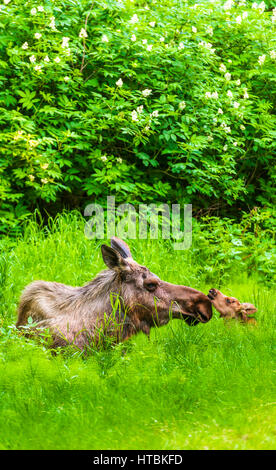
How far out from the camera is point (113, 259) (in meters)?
4.74

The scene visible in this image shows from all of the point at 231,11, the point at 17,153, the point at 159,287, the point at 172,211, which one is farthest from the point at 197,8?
the point at 159,287

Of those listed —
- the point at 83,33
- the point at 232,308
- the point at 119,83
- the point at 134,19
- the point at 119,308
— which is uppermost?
the point at 134,19

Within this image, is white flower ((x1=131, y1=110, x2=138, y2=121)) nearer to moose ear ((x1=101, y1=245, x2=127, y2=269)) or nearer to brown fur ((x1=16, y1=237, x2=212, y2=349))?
brown fur ((x1=16, y1=237, x2=212, y2=349))

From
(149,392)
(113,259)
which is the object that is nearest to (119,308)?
(113,259)

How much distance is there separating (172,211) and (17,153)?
2.44 m

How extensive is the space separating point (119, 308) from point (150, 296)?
26cm

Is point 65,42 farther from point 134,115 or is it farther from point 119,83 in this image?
point 134,115

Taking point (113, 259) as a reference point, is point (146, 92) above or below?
above

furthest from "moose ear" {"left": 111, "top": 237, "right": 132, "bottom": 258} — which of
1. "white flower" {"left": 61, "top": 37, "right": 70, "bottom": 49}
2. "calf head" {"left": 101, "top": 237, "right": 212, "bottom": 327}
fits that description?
"white flower" {"left": 61, "top": 37, "right": 70, "bottom": 49}

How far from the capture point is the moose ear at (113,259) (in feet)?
15.4

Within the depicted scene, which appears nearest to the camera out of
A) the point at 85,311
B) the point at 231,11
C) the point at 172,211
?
the point at 85,311

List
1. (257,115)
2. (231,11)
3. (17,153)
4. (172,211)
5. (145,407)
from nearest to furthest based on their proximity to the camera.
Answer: (145,407) → (17,153) → (172,211) → (257,115) → (231,11)

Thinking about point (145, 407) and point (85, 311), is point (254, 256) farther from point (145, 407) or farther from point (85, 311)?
point (145, 407)
